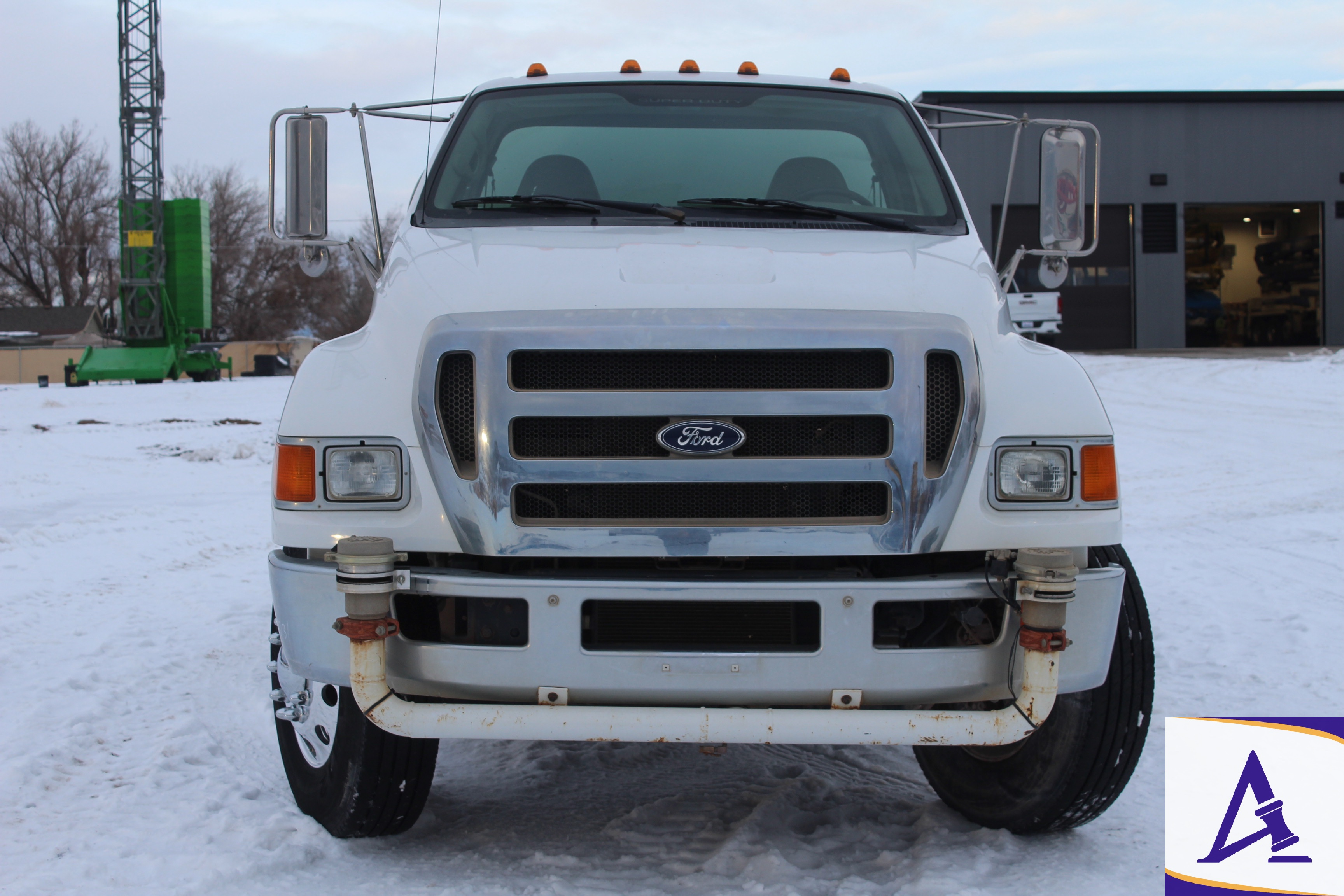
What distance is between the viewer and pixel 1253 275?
1507 inches

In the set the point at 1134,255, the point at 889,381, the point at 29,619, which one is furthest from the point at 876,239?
the point at 1134,255

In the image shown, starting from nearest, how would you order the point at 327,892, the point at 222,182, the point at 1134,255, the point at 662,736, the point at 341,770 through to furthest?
the point at 662,736
the point at 327,892
the point at 341,770
the point at 1134,255
the point at 222,182

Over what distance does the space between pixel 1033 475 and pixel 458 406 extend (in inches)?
54.3

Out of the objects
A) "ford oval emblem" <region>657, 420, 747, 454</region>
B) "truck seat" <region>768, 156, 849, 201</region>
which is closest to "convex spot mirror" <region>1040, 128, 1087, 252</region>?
"truck seat" <region>768, 156, 849, 201</region>

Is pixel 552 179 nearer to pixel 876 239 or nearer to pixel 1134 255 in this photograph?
pixel 876 239

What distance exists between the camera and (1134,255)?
1310 inches

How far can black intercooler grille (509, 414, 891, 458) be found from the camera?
2.61 m

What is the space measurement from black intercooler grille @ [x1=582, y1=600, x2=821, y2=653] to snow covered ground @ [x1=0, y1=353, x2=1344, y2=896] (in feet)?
2.13

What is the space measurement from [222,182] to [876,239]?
69.7 meters

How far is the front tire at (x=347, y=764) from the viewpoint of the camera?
291cm

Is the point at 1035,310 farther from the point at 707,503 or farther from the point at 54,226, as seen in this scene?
the point at 54,226

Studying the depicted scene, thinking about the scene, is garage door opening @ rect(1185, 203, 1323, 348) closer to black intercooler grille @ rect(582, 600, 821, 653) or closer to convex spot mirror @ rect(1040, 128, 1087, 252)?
convex spot mirror @ rect(1040, 128, 1087, 252)

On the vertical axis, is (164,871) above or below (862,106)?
below

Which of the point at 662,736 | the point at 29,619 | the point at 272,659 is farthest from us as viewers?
the point at 29,619
